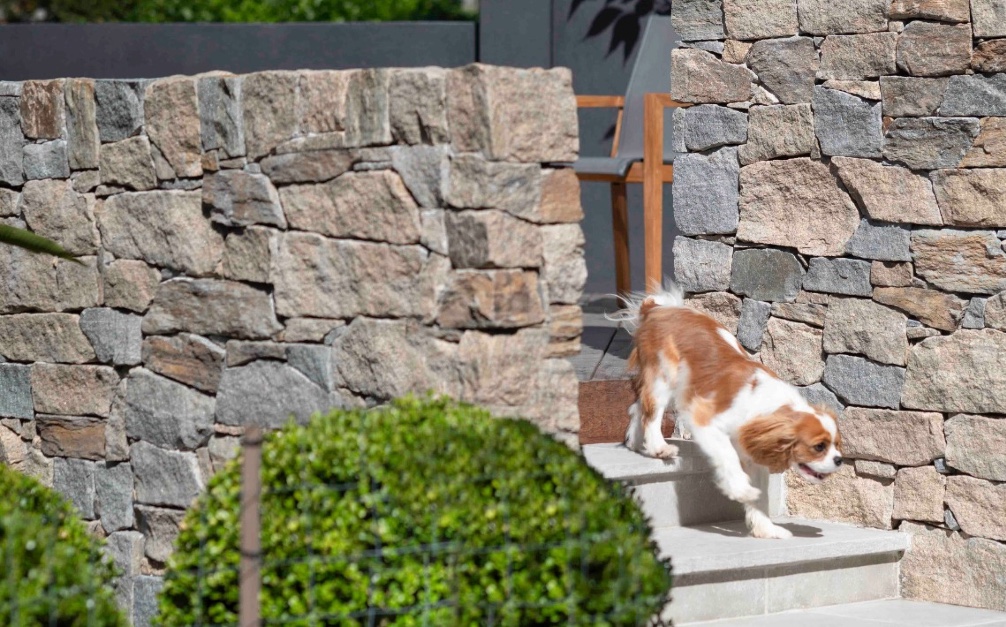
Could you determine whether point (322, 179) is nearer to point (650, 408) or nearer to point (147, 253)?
point (147, 253)

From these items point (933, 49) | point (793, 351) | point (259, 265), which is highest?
point (933, 49)

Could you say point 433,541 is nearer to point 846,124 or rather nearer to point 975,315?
point 975,315

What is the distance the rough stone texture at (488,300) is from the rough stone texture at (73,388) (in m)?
1.52

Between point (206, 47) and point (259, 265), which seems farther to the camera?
point (206, 47)

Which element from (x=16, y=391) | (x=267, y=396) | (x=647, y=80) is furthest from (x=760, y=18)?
(x=16, y=391)

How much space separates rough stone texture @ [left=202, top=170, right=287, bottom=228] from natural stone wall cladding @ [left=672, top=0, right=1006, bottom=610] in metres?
A: 0.69

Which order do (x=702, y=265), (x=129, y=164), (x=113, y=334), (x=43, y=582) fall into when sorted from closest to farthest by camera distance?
1. (x=43, y=582)
2. (x=129, y=164)
3. (x=113, y=334)
4. (x=702, y=265)

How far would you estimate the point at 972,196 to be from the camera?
15.1 feet

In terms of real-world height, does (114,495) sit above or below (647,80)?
below

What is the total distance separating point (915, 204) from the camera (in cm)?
475

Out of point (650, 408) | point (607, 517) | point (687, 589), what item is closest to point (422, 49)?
point (650, 408)

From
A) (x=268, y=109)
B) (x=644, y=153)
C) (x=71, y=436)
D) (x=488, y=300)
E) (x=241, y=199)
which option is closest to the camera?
(x=488, y=300)

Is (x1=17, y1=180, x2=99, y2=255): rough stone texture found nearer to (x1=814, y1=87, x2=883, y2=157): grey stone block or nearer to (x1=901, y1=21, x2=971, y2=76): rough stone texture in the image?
(x1=814, y1=87, x2=883, y2=157): grey stone block

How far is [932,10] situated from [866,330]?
109 centimetres
